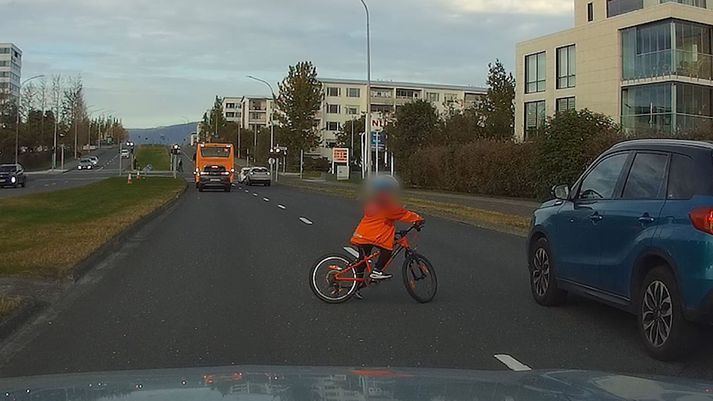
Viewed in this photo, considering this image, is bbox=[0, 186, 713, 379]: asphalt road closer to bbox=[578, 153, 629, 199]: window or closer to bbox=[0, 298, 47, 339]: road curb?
bbox=[0, 298, 47, 339]: road curb

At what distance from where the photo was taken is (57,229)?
17406 millimetres

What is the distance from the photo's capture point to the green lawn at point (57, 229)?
38.5ft

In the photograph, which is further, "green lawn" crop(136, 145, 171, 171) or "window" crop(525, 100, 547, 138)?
"green lawn" crop(136, 145, 171, 171)

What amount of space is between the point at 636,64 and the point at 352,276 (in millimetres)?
34984

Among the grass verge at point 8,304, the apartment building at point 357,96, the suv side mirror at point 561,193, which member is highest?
the apartment building at point 357,96

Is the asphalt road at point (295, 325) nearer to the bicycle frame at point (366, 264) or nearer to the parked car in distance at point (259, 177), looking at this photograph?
the bicycle frame at point (366, 264)

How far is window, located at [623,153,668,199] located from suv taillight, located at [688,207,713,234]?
62cm

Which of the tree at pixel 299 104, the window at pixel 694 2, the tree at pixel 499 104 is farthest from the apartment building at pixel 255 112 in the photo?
the window at pixel 694 2

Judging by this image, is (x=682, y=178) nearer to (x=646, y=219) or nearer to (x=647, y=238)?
(x=646, y=219)

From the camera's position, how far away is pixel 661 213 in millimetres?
6637

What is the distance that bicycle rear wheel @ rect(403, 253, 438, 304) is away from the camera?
9312mm

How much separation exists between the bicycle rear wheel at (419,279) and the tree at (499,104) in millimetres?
54011

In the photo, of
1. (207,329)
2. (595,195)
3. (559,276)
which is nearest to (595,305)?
(559,276)

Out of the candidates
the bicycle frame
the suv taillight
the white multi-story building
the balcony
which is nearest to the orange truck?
the balcony
